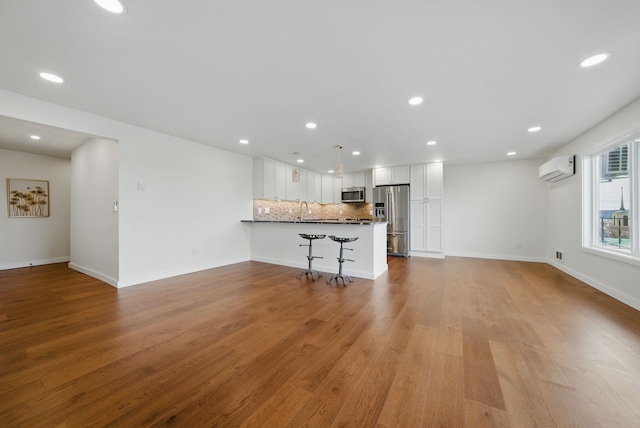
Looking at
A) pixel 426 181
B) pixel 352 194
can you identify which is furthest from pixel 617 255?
pixel 352 194

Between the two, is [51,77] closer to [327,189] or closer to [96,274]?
[96,274]

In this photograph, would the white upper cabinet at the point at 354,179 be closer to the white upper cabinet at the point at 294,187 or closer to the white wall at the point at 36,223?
the white upper cabinet at the point at 294,187

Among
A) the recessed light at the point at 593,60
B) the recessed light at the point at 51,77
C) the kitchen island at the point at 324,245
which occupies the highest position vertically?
the recessed light at the point at 51,77

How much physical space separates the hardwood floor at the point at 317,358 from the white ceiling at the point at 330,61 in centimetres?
247

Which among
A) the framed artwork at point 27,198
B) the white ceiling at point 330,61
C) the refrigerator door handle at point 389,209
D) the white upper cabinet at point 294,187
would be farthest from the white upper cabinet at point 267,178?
the framed artwork at point 27,198

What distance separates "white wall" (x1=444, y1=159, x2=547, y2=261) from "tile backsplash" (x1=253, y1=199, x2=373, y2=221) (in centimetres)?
244

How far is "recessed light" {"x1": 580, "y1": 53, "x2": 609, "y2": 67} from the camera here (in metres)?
2.08

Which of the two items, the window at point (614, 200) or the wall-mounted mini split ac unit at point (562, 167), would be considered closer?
the window at point (614, 200)

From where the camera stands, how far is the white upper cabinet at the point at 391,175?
6641mm

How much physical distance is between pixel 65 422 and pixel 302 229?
3.96m

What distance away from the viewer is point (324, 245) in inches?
185

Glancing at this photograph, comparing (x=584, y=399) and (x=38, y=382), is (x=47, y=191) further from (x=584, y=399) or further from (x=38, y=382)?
(x=584, y=399)

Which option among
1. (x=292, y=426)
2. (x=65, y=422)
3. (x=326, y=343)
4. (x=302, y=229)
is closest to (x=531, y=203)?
(x=302, y=229)

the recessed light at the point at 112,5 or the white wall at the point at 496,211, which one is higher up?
the recessed light at the point at 112,5
